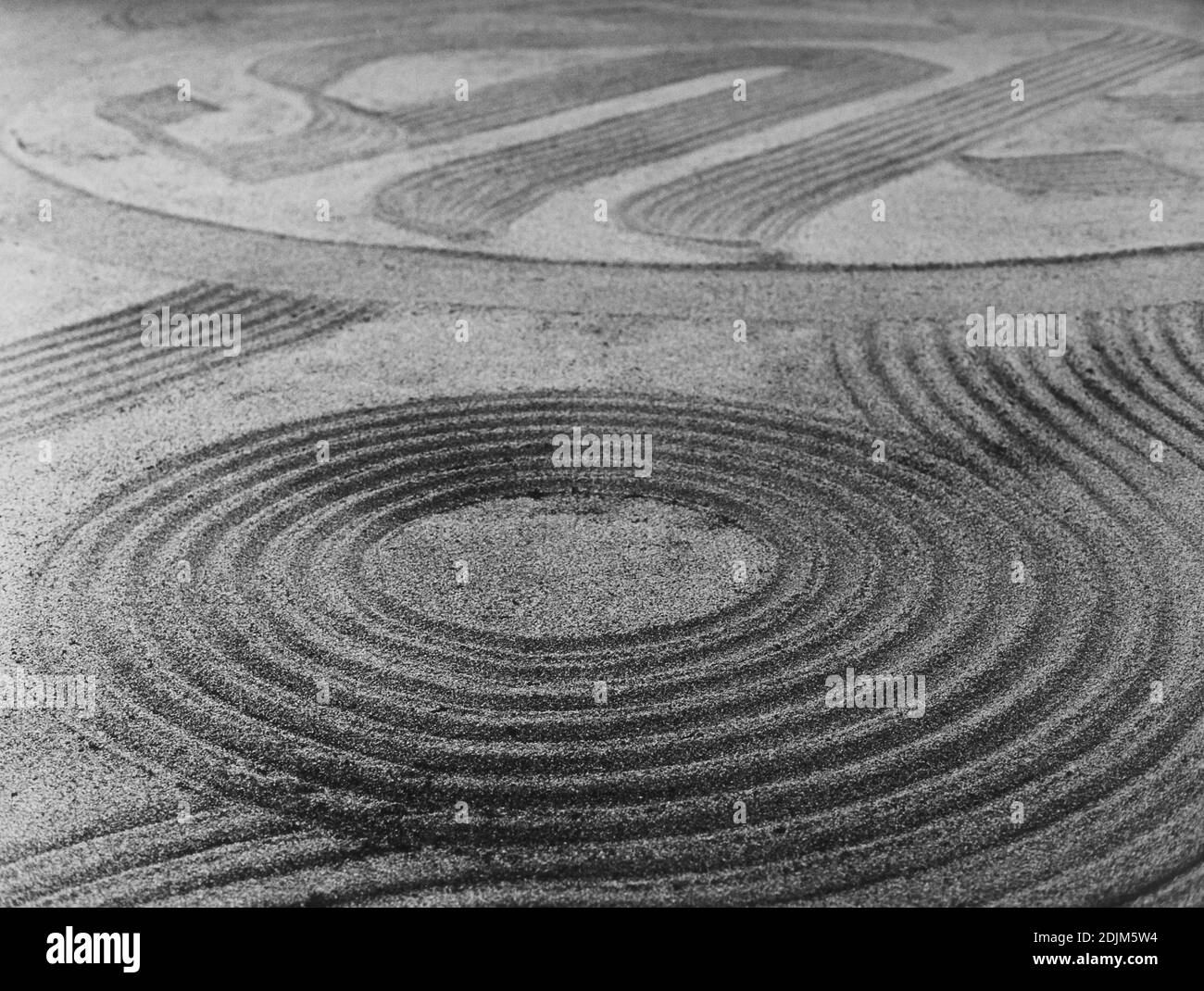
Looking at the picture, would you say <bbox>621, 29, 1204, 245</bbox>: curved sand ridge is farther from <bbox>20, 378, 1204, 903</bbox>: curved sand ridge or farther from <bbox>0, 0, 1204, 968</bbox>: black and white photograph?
<bbox>20, 378, 1204, 903</bbox>: curved sand ridge

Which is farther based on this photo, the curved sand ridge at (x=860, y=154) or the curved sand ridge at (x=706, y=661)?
the curved sand ridge at (x=860, y=154)

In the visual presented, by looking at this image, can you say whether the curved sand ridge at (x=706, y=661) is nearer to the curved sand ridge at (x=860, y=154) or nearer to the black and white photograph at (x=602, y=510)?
the black and white photograph at (x=602, y=510)

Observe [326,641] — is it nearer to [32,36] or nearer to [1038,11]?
[32,36]

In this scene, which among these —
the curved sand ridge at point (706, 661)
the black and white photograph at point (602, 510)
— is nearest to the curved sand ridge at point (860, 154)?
the black and white photograph at point (602, 510)

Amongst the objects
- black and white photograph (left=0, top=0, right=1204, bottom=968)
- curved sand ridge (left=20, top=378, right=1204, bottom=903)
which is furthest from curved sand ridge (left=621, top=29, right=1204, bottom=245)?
curved sand ridge (left=20, top=378, right=1204, bottom=903)

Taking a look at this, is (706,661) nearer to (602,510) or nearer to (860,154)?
(602,510)

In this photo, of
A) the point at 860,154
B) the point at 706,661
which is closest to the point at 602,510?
the point at 706,661

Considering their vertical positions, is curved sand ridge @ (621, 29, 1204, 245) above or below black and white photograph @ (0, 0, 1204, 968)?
above
